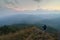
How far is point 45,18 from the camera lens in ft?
5.03

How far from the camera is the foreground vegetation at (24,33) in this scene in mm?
1444

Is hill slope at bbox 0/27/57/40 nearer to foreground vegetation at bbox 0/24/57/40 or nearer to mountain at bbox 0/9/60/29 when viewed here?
foreground vegetation at bbox 0/24/57/40

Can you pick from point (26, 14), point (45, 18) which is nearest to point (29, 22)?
point (26, 14)

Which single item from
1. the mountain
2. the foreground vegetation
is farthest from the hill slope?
the mountain

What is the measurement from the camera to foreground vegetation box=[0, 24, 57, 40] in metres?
1.44

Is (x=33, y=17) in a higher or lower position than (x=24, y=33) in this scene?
higher

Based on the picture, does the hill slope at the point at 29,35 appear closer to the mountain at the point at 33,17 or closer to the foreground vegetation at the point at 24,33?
the foreground vegetation at the point at 24,33

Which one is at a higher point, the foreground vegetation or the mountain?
the mountain

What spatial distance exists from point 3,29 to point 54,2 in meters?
0.72

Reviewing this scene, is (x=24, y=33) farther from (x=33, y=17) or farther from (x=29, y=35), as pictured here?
(x=33, y=17)

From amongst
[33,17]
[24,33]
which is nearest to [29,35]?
[24,33]

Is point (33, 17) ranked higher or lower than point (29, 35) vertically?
higher

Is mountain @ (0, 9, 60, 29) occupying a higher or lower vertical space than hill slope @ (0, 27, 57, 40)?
higher

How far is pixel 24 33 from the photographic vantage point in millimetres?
1467
